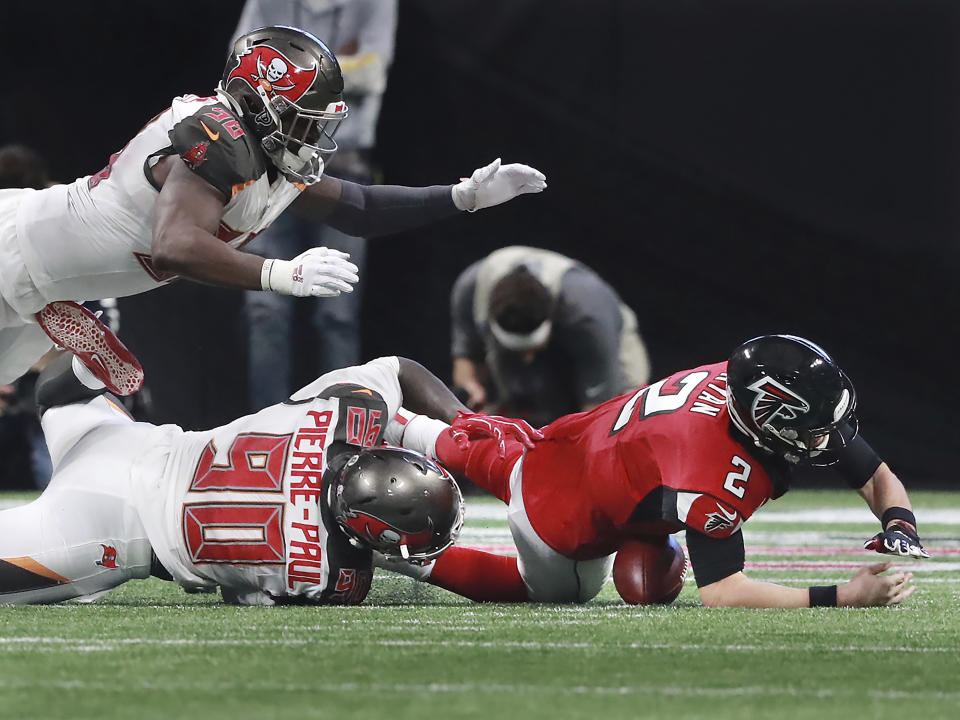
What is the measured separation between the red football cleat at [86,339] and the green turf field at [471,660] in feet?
2.05

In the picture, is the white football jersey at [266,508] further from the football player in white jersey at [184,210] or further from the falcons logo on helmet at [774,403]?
the falcons logo on helmet at [774,403]

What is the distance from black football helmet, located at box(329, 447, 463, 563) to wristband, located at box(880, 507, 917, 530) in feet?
3.64

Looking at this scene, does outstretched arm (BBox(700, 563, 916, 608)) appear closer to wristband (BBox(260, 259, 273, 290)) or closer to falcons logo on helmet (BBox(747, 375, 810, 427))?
falcons logo on helmet (BBox(747, 375, 810, 427))

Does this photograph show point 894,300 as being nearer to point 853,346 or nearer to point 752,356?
point 853,346

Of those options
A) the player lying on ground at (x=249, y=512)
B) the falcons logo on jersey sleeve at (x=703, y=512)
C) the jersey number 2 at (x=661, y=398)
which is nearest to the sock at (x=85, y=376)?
the player lying on ground at (x=249, y=512)

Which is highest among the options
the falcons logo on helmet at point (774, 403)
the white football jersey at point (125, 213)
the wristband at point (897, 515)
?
the white football jersey at point (125, 213)

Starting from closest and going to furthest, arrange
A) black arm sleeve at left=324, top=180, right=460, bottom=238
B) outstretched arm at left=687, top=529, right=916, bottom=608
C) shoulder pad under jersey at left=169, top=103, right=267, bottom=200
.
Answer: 1. outstretched arm at left=687, top=529, right=916, bottom=608
2. shoulder pad under jersey at left=169, top=103, right=267, bottom=200
3. black arm sleeve at left=324, top=180, right=460, bottom=238

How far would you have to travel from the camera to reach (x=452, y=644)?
3.09 m

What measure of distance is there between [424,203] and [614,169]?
12.6 feet

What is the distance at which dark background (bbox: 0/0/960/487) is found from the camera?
8258mm

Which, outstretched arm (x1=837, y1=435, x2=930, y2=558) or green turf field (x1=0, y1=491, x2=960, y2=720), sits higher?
outstretched arm (x1=837, y1=435, x2=930, y2=558)

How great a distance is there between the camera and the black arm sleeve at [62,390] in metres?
4.20

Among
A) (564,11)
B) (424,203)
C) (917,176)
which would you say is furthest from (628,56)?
(424,203)

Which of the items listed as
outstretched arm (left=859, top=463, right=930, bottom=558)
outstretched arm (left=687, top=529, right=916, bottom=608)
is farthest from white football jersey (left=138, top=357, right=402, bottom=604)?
outstretched arm (left=859, top=463, right=930, bottom=558)
